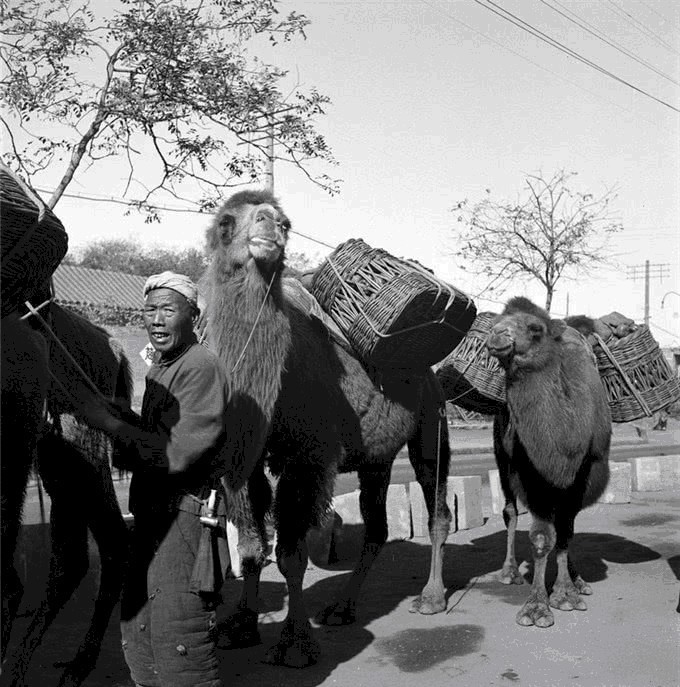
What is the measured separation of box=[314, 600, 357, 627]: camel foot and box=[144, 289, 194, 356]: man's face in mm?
3137

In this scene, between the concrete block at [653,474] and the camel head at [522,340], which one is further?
the concrete block at [653,474]

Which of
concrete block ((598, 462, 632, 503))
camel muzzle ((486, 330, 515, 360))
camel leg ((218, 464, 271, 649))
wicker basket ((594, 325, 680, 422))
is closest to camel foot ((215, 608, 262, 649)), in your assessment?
camel leg ((218, 464, 271, 649))

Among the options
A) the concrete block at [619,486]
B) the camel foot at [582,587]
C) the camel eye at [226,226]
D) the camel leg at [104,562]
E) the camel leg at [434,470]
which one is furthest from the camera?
the concrete block at [619,486]

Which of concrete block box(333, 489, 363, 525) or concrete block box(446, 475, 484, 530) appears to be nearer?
concrete block box(333, 489, 363, 525)

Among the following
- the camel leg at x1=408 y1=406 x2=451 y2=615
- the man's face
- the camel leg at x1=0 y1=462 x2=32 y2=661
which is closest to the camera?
the camel leg at x1=0 y1=462 x2=32 y2=661

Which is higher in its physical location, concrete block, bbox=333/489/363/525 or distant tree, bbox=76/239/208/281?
distant tree, bbox=76/239/208/281

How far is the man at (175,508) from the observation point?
3.39 metres

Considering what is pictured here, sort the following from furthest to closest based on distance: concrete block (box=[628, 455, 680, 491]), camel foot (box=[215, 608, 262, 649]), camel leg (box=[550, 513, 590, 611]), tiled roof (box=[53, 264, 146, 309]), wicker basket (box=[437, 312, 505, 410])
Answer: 1. tiled roof (box=[53, 264, 146, 309])
2. concrete block (box=[628, 455, 680, 491])
3. wicker basket (box=[437, 312, 505, 410])
4. camel leg (box=[550, 513, 590, 611])
5. camel foot (box=[215, 608, 262, 649])

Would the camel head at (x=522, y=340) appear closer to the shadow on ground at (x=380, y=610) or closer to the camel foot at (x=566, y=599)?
the camel foot at (x=566, y=599)

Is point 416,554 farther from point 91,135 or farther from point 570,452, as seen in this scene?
point 91,135

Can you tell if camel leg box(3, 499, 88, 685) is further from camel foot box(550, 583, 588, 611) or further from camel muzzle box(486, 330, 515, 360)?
camel foot box(550, 583, 588, 611)

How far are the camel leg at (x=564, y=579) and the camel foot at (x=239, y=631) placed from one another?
2.29 m

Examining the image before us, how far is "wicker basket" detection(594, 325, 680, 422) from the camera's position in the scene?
304 inches

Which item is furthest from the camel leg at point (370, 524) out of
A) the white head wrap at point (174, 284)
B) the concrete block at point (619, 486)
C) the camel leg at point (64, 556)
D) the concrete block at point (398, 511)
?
the concrete block at point (619, 486)
